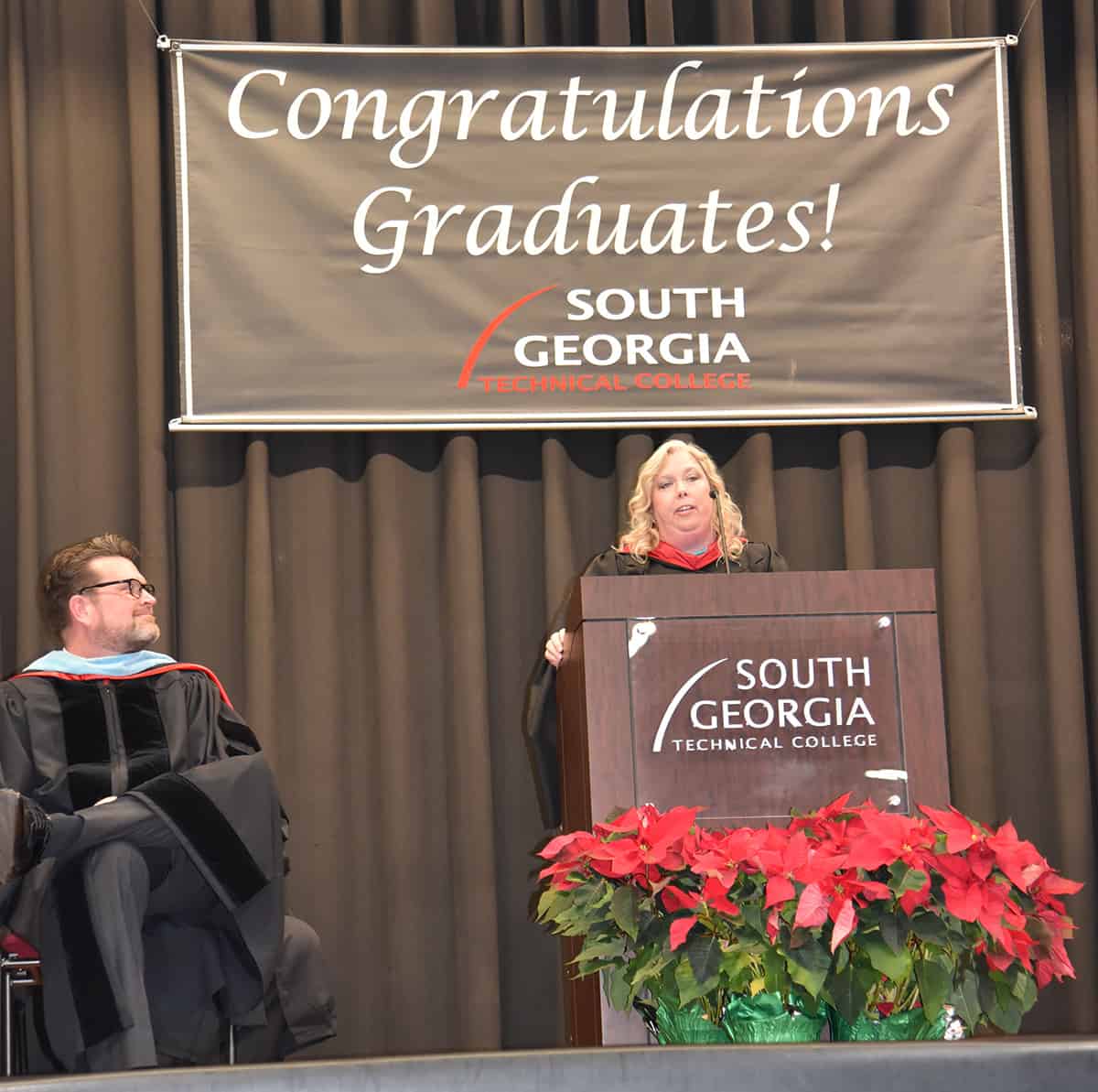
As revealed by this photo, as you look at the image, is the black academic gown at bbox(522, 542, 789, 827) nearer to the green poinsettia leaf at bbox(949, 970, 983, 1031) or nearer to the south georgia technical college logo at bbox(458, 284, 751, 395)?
the south georgia technical college logo at bbox(458, 284, 751, 395)

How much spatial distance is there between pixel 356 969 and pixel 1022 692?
5.96ft

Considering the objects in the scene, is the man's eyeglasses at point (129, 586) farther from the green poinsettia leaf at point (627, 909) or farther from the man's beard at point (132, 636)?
the green poinsettia leaf at point (627, 909)

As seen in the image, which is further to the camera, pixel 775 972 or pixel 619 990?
pixel 619 990

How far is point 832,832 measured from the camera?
1663mm

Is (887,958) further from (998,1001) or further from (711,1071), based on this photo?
(711,1071)

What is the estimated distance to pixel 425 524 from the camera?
13.5 ft

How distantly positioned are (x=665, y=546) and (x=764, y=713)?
3.33 feet

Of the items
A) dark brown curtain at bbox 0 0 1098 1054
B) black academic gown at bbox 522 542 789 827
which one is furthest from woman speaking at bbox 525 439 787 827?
dark brown curtain at bbox 0 0 1098 1054

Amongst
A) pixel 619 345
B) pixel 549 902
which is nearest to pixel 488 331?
pixel 619 345

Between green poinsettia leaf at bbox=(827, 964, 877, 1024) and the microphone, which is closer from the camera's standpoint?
green poinsettia leaf at bbox=(827, 964, 877, 1024)

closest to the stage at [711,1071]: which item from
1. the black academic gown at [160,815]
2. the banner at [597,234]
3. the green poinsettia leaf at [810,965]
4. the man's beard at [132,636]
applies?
the green poinsettia leaf at [810,965]

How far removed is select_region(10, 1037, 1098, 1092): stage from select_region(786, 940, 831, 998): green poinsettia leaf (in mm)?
715

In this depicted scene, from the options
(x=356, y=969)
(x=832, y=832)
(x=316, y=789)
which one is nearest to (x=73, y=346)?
(x=316, y=789)

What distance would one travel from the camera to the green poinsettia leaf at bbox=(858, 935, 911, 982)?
4.92 ft
